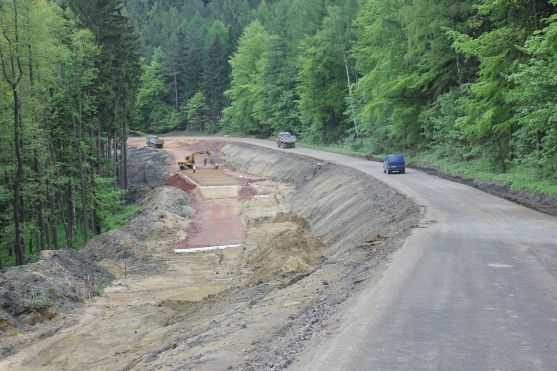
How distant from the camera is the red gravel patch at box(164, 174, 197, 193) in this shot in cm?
5147

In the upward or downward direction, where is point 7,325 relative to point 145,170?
downward

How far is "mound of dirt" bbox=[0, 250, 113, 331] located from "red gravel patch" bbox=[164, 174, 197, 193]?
27.1m

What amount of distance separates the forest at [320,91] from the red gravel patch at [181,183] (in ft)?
17.6

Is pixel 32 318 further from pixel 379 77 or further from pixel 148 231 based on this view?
pixel 379 77

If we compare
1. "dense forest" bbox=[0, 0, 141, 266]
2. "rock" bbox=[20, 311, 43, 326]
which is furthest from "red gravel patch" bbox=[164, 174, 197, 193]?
"rock" bbox=[20, 311, 43, 326]

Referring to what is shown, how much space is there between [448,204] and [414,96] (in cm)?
2318

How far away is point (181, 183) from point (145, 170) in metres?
9.66

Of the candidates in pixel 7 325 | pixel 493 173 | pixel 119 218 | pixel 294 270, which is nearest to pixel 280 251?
pixel 294 270

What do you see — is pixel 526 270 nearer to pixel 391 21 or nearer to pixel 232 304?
pixel 232 304

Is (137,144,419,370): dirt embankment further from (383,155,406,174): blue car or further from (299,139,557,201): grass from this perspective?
(299,139,557,201): grass

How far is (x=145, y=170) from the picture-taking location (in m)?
61.7

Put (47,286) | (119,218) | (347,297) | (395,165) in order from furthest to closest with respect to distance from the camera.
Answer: (119,218)
(395,165)
(47,286)
(347,297)

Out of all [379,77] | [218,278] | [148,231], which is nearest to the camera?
[218,278]

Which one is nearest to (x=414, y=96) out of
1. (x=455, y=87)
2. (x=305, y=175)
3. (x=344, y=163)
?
(x=455, y=87)
